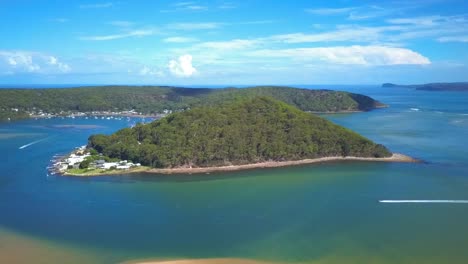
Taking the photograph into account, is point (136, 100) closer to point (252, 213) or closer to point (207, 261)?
point (252, 213)

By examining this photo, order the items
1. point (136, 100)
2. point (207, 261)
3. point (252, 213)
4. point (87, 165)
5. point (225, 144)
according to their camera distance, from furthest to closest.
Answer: point (136, 100) < point (225, 144) < point (87, 165) < point (252, 213) < point (207, 261)

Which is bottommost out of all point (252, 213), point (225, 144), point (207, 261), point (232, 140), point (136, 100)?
point (207, 261)

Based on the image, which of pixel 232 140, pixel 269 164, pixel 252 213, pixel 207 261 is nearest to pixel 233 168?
pixel 269 164

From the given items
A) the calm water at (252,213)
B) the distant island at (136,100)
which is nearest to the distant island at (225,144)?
the calm water at (252,213)

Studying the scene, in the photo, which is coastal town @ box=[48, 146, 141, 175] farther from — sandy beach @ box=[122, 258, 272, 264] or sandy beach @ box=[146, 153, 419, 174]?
sandy beach @ box=[122, 258, 272, 264]

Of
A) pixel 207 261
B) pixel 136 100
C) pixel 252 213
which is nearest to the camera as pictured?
pixel 207 261

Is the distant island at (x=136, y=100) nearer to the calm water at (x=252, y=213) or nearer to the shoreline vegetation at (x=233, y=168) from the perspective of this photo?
the shoreline vegetation at (x=233, y=168)

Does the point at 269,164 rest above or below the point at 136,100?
below
